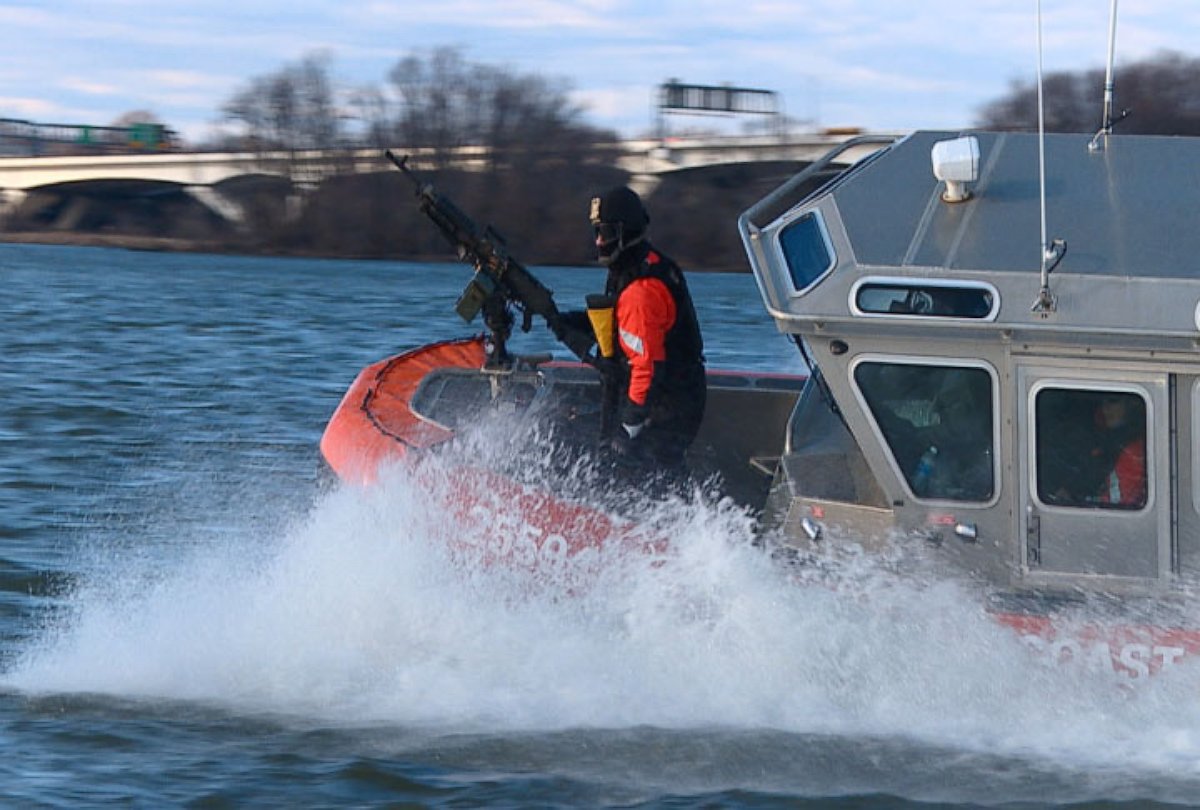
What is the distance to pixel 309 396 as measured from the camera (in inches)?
602

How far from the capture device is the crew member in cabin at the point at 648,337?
240 inches

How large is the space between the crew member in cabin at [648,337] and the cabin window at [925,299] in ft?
3.11

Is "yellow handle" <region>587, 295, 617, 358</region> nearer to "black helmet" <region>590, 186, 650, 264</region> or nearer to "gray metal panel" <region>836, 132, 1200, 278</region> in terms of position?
"black helmet" <region>590, 186, 650, 264</region>

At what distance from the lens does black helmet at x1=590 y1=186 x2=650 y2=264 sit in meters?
6.12

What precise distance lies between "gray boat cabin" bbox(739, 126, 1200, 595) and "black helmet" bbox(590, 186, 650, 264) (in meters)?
0.53

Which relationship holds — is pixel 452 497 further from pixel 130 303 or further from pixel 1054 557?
pixel 130 303

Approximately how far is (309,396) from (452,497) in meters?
9.27

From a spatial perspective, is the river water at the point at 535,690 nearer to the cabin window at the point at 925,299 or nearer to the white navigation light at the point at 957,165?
the cabin window at the point at 925,299

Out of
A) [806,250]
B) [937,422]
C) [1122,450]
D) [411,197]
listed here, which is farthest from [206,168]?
[1122,450]

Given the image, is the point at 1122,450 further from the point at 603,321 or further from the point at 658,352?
the point at 603,321

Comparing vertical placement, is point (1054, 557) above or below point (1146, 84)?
below

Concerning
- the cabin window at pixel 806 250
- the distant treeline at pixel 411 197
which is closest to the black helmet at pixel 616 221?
the cabin window at pixel 806 250

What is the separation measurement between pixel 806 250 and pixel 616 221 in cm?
83

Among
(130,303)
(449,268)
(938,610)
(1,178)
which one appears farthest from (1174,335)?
(1,178)
